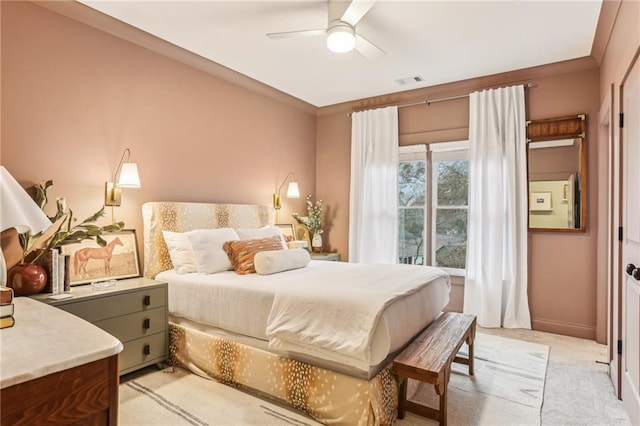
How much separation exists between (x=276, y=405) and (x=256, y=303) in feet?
2.24

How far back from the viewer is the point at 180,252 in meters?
3.22

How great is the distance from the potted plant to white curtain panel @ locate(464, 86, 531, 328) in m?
3.76

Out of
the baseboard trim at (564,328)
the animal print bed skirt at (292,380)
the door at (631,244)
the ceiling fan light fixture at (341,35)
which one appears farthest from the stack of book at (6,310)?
the baseboard trim at (564,328)

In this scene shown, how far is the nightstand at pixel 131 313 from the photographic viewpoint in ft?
7.96

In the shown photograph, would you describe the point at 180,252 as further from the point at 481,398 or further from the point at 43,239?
the point at 481,398

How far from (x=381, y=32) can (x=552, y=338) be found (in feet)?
11.6

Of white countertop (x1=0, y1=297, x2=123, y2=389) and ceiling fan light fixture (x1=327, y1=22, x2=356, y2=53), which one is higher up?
ceiling fan light fixture (x1=327, y1=22, x2=356, y2=53)

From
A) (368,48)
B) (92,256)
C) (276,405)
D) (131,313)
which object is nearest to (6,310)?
(131,313)

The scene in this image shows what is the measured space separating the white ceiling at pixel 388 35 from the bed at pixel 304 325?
64.1 inches

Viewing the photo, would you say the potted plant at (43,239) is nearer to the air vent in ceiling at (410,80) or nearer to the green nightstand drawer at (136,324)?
the green nightstand drawer at (136,324)

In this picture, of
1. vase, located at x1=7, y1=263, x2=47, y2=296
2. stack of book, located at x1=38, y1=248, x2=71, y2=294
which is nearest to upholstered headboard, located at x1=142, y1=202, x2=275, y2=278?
stack of book, located at x1=38, y1=248, x2=71, y2=294

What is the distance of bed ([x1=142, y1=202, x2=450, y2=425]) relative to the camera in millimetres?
2059

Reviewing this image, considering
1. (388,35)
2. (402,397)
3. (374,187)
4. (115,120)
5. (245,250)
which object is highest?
(388,35)

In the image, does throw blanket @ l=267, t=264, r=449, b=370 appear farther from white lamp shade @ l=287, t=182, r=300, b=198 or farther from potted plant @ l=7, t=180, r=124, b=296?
white lamp shade @ l=287, t=182, r=300, b=198
